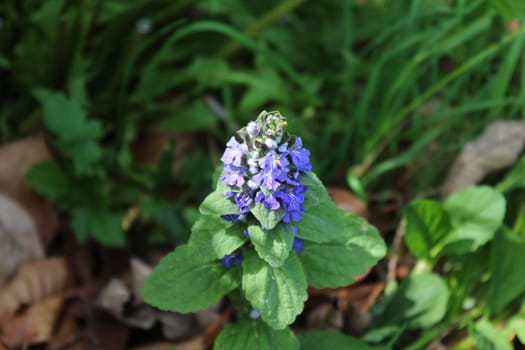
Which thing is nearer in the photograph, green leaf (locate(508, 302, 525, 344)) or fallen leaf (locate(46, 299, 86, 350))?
green leaf (locate(508, 302, 525, 344))

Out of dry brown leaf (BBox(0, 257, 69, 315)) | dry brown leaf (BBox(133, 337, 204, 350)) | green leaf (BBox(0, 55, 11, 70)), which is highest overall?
green leaf (BBox(0, 55, 11, 70))

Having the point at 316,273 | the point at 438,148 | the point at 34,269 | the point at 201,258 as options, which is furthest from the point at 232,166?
the point at 438,148

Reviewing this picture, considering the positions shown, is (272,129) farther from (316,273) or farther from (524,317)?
(524,317)

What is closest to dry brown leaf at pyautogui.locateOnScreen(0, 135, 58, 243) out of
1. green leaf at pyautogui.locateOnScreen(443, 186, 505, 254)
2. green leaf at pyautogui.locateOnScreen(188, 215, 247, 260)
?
green leaf at pyautogui.locateOnScreen(188, 215, 247, 260)

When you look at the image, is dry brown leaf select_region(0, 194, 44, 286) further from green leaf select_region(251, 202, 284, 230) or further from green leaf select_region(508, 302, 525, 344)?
green leaf select_region(508, 302, 525, 344)

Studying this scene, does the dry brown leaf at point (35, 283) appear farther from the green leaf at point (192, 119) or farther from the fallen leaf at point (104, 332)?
the green leaf at point (192, 119)

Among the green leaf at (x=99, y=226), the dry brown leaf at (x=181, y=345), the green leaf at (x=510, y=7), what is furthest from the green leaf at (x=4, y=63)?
the green leaf at (x=510, y=7)
